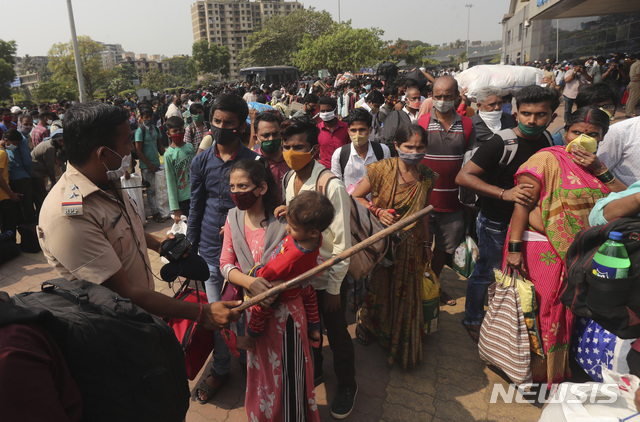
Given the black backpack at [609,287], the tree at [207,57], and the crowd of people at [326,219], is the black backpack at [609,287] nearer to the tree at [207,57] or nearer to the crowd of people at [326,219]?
the crowd of people at [326,219]

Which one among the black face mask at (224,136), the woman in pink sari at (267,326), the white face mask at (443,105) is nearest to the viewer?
the woman in pink sari at (267,326)

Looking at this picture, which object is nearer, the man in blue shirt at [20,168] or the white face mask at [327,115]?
the white face mask at [327,115]

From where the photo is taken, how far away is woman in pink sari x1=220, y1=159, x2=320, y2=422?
7.47 feet

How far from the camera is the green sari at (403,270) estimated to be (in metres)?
3.03

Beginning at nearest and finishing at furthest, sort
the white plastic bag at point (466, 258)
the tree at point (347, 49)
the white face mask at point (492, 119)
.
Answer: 1. the white plastic bag at point (466, 258)
2. the white face mask at point (492, 119)
3. the tree at point (347, 49)

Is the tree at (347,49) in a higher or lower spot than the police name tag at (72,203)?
higher

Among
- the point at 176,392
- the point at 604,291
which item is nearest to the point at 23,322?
the point at 176,392

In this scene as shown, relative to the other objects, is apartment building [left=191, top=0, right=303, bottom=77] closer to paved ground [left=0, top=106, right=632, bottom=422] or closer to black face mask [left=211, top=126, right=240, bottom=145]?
black face mask [left=211, top=126, right=240, bottom=145]

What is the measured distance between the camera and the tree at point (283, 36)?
6084cm

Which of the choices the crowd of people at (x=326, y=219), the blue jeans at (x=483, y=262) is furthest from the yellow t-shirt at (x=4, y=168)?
the blue jeans at (x=483, y=262)

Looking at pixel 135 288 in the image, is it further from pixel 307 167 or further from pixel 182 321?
pixel 307 167

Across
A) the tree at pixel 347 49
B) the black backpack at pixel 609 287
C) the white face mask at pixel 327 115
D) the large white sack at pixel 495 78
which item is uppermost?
the tree at pixel 347 49

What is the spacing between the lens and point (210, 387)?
3018 mm

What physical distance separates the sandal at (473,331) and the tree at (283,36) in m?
62.1
